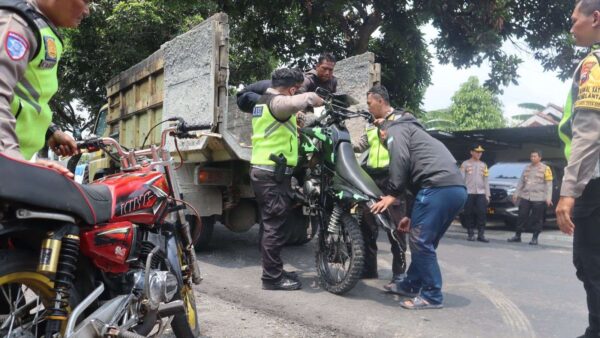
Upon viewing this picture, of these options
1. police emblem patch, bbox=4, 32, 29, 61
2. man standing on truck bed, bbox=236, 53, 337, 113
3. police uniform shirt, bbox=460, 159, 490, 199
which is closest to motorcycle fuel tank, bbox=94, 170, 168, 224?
police emblem patch, bbox=4, 32, 29, 61

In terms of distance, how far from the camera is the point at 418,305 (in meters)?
4.00

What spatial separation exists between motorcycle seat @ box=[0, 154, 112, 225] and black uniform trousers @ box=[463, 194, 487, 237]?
7327 millimetres

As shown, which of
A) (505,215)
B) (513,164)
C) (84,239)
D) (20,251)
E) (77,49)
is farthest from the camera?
(77,49)

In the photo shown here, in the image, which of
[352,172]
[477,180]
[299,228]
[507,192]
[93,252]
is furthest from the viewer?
[507,192]

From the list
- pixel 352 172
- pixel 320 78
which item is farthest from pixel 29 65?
pixel 320 78

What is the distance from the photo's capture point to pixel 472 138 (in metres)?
16.9

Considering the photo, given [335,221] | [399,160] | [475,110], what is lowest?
[335,221]

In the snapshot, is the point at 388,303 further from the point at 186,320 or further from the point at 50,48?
the point at 50,48

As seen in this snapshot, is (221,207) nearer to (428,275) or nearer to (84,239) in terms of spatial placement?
(428,275)

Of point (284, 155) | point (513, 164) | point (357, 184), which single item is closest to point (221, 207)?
point (284, 155)

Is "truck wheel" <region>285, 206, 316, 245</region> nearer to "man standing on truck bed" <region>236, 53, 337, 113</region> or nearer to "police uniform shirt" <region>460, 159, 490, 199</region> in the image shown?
"man standing on truck bed" <region>236, 53, 337, 113</region>

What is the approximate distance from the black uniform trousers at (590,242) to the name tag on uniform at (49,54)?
104 inches

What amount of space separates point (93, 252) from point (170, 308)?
22.2 inches

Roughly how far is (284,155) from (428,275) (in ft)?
4.94
